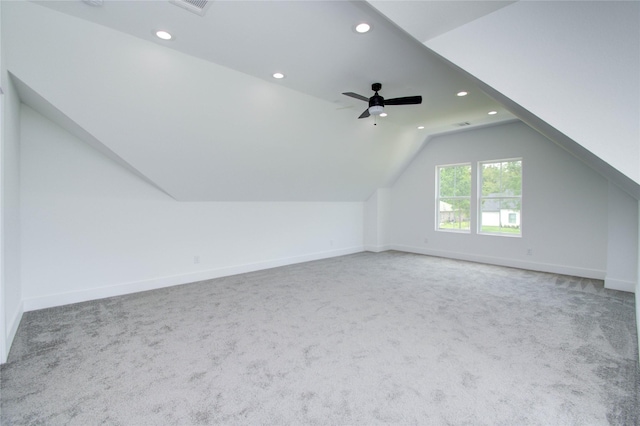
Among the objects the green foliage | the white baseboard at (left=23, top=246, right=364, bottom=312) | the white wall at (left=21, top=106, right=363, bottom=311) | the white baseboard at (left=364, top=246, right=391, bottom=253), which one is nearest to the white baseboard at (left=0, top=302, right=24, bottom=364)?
the white baseboard at (left=23, top=246, right=364, bottom=312)

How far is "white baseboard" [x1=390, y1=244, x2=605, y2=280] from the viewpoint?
500 centimetres

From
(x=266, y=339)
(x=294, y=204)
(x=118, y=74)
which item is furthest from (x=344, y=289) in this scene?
(x=118, y=74)

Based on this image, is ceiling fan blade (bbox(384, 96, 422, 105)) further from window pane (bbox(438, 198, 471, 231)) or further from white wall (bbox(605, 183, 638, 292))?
window pane (bbox(438, 198, 471, 231))

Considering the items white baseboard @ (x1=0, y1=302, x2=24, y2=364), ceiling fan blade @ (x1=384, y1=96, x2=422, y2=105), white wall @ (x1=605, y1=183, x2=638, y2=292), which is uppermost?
ceiling fan blade @ (x1=384, y1=96, x2=422, y2=105)

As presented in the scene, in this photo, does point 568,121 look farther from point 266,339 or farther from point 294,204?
point 294,204

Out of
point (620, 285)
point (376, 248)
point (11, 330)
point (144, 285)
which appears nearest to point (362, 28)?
point (11, 330)

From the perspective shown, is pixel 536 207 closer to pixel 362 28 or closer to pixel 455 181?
pixel 455 181

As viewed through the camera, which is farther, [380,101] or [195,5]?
[380,101]

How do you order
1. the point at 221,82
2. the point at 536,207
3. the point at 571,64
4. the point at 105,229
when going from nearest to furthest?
the point at 571,64 < the point at 221,82 < the point at 105,229 < the point at 536,207

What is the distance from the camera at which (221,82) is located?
3.54 metres

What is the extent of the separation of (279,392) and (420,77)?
368 centimetres

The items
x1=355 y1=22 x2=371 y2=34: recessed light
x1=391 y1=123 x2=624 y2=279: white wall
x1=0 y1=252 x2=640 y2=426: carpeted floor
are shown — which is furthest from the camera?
x1=391 y1=123 x2=624 y2=279: white wall

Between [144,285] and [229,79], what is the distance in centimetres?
318

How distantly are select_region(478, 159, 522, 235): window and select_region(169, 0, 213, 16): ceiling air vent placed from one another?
5998mm
